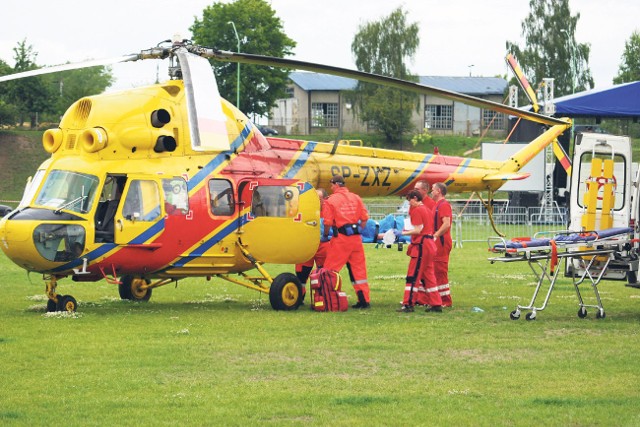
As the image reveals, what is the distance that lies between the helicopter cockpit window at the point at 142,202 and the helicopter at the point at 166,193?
0.05 feet

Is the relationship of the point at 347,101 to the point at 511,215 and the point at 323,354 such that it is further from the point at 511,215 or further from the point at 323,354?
the point at 323,354

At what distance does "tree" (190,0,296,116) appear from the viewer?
75.2m

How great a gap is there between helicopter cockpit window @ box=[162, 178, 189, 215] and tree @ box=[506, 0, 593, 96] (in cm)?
6537

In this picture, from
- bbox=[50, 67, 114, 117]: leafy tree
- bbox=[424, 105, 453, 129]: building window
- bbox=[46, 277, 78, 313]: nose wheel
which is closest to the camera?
bbox=[46, 277, 78, 313]: nose wheel

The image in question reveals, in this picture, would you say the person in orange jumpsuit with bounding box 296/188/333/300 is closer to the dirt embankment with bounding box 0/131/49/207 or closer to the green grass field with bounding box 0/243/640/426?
the green grass field with bounding box 0/243/640/426

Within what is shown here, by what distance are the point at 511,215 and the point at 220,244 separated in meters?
26.1

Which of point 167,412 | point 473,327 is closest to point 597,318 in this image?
point 473,327

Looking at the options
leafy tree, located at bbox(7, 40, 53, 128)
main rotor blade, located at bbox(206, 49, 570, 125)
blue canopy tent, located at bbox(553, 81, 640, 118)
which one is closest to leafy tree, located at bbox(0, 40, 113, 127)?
leafy tree, located at bbox(7, 40, 53, 128)

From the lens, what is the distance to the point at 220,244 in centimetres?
1681

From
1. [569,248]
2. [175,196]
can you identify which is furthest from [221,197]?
[569,248]

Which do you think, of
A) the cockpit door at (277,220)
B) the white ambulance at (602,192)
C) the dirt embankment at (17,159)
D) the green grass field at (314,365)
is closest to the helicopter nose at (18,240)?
the green grass field at (314,365)

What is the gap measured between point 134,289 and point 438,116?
3017 inches

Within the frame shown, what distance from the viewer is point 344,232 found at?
666 inches

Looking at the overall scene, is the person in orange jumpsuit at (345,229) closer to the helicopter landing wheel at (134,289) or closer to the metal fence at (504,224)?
the helicopter landing wheel at (134,289)
